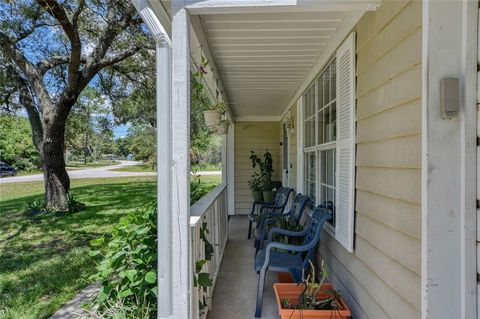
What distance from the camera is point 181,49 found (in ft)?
5.59

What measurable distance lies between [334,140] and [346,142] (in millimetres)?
528

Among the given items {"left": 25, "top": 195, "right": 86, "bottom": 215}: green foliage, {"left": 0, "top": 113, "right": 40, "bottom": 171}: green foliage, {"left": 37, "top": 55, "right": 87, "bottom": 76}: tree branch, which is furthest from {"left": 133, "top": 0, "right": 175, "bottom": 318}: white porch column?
{"left": 0, "top": 113, "right": 40, "bottom": 171}: green foliage

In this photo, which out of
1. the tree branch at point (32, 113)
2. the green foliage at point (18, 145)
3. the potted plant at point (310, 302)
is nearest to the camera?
the potted plant at point (310, 302)

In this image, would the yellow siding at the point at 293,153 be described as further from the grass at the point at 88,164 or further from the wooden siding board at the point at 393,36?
the grass at the point at 88,164

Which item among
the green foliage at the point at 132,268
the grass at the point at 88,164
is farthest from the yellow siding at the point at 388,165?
the grass at the point at 88,164

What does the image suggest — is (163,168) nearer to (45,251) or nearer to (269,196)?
(45,251)

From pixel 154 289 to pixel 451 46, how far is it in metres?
2.06

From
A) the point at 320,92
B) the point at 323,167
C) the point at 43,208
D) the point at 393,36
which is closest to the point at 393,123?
the point at 393,36

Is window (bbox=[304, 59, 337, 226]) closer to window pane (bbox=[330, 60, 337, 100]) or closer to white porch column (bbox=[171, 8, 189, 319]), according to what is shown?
window pane (bbox=[330, 60, 337, 100])

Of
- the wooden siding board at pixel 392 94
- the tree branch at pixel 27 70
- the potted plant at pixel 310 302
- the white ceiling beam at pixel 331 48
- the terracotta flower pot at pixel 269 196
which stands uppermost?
the tree branch at pixel 27 70

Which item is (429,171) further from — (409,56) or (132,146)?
(132,146)

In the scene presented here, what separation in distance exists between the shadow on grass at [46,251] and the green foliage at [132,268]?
47.6 inches

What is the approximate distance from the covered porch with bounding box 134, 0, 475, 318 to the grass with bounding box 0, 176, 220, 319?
1.79 m

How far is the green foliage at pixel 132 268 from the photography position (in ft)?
6.86
